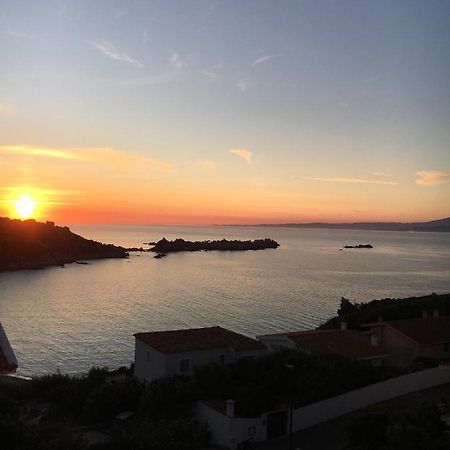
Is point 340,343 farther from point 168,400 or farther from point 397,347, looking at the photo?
point 168,400

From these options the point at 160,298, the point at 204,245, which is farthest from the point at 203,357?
the point at 204,245

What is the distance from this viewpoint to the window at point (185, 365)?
16.6m

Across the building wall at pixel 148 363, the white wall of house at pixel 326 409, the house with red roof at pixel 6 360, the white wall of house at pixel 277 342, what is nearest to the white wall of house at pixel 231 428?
the white wall of house at pixel 326 409

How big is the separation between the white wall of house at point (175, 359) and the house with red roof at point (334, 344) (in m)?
1.73

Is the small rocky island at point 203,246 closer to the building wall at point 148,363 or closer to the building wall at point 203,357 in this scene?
the building wall at point 148,363

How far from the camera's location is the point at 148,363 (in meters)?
17.3

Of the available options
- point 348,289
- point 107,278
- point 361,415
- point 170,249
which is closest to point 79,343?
point 361,415

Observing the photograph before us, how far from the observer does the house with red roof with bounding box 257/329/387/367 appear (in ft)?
61.9

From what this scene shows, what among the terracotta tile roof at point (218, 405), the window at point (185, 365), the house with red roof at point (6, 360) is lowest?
the terracotta tile roof at point (218, 405)

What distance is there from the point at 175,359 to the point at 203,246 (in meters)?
A: 127

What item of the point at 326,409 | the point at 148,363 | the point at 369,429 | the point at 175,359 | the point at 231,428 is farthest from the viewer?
the point at 148,363

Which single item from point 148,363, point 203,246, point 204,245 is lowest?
point 148,363

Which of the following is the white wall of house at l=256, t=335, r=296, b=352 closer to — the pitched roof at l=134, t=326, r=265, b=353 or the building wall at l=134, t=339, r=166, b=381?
the pitched roof at l=134, t=326, r=265, b=353

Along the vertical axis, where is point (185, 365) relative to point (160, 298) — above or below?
above
